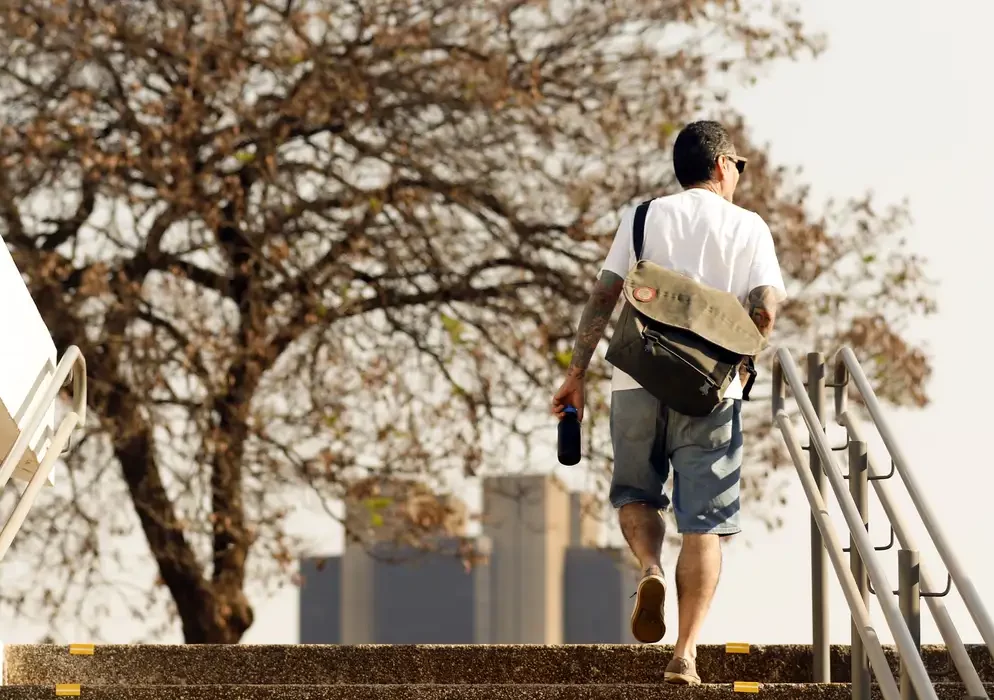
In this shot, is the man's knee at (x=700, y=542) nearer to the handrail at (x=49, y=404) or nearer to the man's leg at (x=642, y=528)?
the man's leg at (x=642, y=528)

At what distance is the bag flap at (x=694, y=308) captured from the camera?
15.6 feet

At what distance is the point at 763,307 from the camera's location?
489 cm

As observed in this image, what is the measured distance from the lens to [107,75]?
→ 1180cm

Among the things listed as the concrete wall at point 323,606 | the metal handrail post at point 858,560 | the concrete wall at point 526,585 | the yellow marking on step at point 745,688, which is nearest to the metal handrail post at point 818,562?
the metal handrail post at point 858,560

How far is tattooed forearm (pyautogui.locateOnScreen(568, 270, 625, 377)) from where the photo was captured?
503 centimetres

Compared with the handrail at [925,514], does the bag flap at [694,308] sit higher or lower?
higher

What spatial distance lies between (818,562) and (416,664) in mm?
1603

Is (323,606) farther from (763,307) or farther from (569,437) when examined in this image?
(763,307)

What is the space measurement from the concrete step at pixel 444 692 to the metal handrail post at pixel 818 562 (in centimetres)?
72

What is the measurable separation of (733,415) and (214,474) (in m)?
7.09

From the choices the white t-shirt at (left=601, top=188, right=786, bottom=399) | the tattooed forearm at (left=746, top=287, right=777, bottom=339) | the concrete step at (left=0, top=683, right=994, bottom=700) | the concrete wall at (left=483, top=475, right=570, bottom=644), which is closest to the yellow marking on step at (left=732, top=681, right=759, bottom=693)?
the concrete step at (left=0, top=683, right=994, bottom=700)

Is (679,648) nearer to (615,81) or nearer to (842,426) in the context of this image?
(842,426)

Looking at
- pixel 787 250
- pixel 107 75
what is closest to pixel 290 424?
pixel 107 75

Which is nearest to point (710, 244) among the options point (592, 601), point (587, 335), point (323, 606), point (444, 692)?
point (587, 335)
